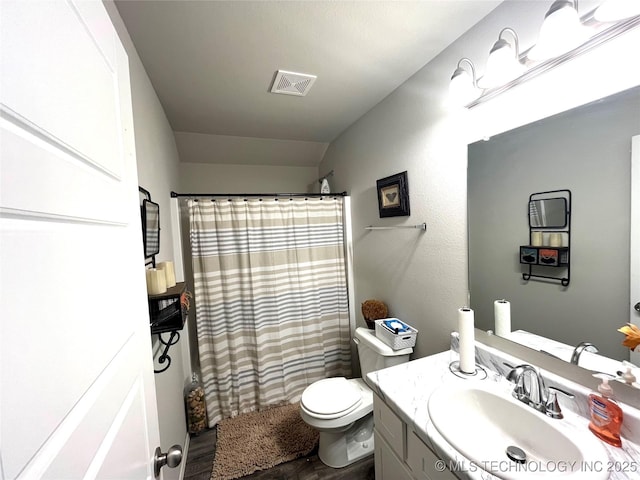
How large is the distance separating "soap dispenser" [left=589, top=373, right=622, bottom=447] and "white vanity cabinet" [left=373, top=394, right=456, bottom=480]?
1.56 ft

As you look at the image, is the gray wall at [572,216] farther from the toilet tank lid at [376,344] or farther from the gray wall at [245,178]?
the gray wall at [245,178]

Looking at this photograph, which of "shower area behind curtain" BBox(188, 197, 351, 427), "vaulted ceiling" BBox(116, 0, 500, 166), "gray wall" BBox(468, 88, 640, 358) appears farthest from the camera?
"shower area behind curtain" BBox(188, 197, 351, 427)

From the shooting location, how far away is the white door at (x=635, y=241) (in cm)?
78

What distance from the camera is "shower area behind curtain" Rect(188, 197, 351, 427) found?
1.99m

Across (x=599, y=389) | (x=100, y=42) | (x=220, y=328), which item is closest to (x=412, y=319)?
(x=599, y=389)

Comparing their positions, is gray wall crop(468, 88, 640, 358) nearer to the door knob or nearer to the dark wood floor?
the dark wood floor

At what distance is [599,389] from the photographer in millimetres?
809

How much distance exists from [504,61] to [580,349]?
1095mm

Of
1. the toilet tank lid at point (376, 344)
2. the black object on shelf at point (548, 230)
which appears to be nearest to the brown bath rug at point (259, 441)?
the toilet tank lid at point (376, 344)

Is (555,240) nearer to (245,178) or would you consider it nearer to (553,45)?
(553,45)

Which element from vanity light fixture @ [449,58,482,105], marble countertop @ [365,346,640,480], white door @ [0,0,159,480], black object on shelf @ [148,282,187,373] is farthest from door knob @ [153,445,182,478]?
vanity light fixture @ [449,58,482,105]

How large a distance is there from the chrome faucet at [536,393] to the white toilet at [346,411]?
683 millimetres

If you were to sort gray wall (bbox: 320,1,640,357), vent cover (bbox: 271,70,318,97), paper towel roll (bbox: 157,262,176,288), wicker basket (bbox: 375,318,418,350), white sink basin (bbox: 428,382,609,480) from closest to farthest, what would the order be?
white sink basin (bbox: 428,382,609,480) < gray wall (bbox: 320,1,640,357) < paper towel roll (bbox: 157,262,176,288) < vent cover (bbox: 271,70,318,97) < wicker basket (bbox: 375,318,418,350)

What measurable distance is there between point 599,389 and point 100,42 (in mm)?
1696
